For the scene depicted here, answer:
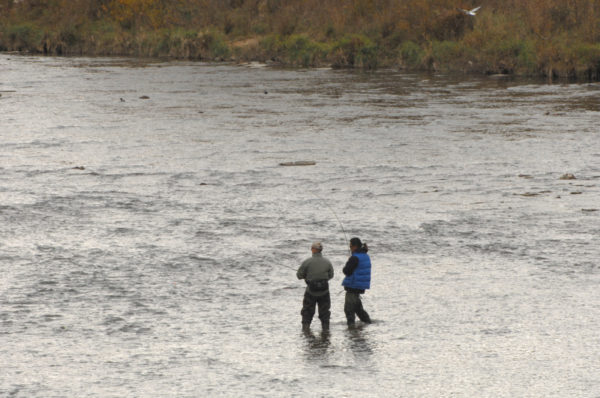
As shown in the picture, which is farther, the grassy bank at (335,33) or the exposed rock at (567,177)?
the grassy bank at (335,33)

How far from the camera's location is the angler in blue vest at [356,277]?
1050 cm

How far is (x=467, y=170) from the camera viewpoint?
20.7 m

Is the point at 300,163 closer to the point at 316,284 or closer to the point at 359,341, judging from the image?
the point at 316,284

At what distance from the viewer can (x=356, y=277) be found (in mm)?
10531

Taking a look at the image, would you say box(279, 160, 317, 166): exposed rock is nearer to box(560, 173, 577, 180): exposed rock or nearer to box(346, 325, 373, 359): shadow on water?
box(560, 173, 577, 180): exposed rock

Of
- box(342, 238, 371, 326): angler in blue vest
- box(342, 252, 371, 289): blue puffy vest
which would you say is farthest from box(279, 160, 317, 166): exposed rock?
box(342, 252, 371, 289): blue puffy vest

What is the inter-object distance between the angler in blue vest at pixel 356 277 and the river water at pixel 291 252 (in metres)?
0.24

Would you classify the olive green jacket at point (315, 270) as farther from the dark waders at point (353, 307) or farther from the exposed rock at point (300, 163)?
the exposed rock at point (300, 163)

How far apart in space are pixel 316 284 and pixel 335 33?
44.3 m

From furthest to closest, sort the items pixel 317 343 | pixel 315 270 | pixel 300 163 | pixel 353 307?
pixel 300 163 < pixel 353 307 < pixel 315 270 < pixel 317 343

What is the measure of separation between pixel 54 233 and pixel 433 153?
10.6 m

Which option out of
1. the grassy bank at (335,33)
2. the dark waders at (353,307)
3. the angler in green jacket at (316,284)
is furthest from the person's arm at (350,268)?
the grassy bank at (335,33)

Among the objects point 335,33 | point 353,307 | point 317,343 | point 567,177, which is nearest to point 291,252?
point 353,307

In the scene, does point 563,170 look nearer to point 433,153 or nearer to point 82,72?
point 433,153
